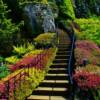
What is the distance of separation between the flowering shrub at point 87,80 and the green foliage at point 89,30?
11970 mm

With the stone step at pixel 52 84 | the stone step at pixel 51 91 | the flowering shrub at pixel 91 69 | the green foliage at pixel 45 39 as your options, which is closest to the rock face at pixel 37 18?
the green foliage at pixel 45 39

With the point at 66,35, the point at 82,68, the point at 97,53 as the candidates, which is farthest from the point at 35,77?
the point at 66,35

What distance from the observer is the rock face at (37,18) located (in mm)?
28062

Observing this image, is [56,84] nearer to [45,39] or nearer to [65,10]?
[45,39]

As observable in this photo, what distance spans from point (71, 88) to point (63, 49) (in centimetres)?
786

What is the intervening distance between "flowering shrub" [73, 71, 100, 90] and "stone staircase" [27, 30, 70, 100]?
4.42ft

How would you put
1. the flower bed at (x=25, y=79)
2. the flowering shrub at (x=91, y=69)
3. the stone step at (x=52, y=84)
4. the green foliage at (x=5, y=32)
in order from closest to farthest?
the flower bed at (x=25, y=79)
the flowering shrub at (x=91, y=69)
the stone step at (x=52, y=84)
the green foliage at (x=5, y=32)

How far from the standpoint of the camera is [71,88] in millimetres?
16828

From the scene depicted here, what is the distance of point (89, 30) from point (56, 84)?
52.4 feet

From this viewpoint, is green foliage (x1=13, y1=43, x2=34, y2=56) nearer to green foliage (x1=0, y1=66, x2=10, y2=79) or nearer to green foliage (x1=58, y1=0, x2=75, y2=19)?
green foliage (x1=0, y1=66, x2=10, y2=79)

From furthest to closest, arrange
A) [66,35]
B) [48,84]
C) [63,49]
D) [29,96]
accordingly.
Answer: [66,35], [63,49], [48,84], [29,96]

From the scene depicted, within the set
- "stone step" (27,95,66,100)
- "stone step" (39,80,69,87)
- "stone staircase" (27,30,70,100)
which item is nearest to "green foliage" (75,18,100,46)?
"stone staircase" (27,30,70,100)

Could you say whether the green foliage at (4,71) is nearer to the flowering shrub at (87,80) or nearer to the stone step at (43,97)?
the stone step at (43,97)

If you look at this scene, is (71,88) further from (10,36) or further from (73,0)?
(73,0)
